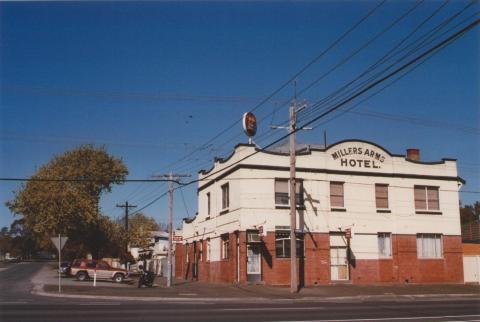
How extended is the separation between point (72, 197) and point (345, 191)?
25.9 meters

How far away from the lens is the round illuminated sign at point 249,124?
3316 centimetres

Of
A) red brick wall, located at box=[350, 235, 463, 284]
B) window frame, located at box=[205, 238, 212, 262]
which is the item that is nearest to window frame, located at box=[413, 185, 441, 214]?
red brick wall, located at box=[350, 235, 463, 284]

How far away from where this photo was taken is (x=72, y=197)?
50156mm

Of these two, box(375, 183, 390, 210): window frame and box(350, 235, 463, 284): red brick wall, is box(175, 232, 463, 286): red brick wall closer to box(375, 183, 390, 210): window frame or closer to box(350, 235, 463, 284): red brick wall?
box(350, 235, 463, 284): red brick wall

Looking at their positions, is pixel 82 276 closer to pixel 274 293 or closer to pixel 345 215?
pixel 274 293

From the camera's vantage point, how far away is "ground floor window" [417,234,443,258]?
123ft

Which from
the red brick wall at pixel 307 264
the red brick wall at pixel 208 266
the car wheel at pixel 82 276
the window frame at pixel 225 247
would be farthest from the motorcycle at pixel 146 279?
the car wheel at pixel 82 276

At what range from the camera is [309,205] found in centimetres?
3519

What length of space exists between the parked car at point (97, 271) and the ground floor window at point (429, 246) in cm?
2106

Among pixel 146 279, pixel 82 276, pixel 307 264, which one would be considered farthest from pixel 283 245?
pixel 82 276

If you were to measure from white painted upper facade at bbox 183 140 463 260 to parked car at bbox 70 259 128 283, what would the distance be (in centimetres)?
756

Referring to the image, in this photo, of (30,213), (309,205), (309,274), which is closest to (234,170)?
(309,205)

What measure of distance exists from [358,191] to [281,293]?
34.2 ft

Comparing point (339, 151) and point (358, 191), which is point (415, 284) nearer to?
point (358, 191)
